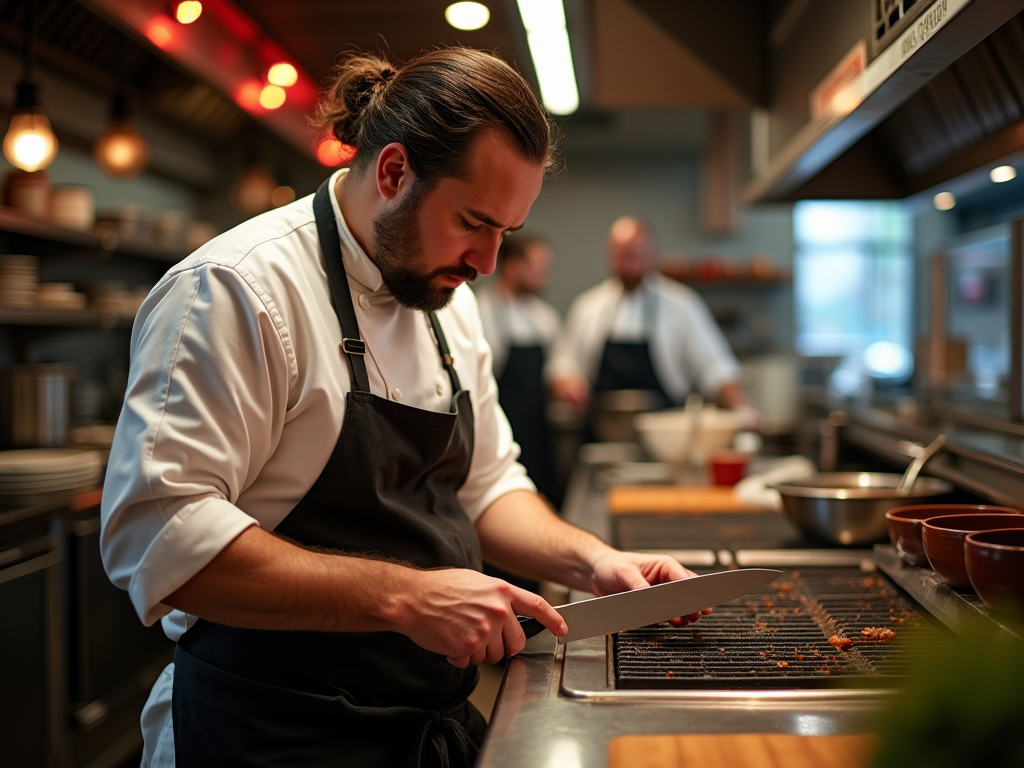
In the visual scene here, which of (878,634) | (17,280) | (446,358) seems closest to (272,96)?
(17,280)

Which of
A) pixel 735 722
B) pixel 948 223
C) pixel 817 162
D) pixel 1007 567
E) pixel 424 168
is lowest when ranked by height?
pixel 735 722

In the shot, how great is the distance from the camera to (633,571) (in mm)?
1309

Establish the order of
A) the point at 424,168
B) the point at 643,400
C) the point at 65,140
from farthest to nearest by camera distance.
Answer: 1. the point at 643,400
2. the point at 65,140
3. the point at 424,168

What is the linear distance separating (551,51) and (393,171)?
1.37 m

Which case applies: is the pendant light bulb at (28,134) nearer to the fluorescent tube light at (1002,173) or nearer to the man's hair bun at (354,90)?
the man's hair bun at (354,90)

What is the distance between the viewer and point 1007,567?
954 mm

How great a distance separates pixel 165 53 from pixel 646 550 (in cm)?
187

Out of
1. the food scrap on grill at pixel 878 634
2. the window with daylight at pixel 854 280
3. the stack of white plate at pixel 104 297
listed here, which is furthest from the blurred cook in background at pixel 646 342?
the window with daylight at pixel 854 280

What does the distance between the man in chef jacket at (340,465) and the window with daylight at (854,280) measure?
8.21 metres

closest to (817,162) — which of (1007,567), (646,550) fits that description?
(646,550)

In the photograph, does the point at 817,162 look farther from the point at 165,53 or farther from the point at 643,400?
the point at 643,400

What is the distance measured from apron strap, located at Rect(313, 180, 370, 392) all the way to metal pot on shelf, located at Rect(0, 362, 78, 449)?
2232 mm

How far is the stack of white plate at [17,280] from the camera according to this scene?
3.05 m

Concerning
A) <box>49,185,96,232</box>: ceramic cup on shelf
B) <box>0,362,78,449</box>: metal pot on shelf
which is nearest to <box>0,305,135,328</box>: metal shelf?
<box>0,362,78,449</box>: metal pot on shelf
